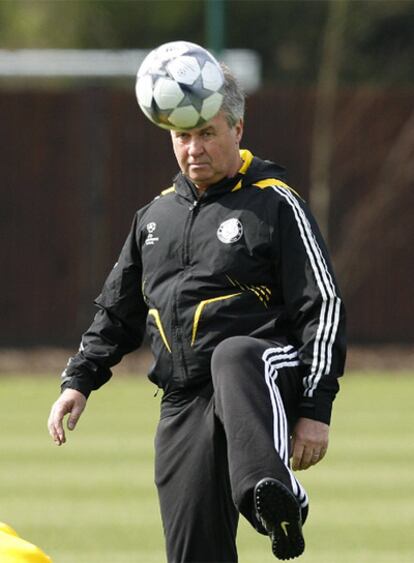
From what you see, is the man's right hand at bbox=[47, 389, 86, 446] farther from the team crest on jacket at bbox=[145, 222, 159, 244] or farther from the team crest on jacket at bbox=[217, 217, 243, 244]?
the team crest on jacket at bbox=[217, 217, 243, 244]

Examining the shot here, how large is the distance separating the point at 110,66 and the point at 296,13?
777 centimetres

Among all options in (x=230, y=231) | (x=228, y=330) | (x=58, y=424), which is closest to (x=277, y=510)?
(x=228, y=330)

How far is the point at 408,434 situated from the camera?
14094mm

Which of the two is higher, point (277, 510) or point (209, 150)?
point (209, 150)

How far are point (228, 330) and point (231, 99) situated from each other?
0.86 m

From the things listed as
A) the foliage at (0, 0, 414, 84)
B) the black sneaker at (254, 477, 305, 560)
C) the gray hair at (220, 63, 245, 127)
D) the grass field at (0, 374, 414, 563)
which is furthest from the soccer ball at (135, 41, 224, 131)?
the foliage at (0, 0, 414, 84)

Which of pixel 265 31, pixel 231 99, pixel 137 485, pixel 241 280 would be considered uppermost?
pixel 231 99

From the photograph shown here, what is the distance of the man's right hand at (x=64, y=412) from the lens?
6.35 metres

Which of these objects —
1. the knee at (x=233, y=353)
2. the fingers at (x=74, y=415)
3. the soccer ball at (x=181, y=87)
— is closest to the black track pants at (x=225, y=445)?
the knee at (x=233, y=353)

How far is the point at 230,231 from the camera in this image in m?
6.02

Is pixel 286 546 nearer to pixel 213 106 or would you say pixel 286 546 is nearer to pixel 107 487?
pixel 213 106

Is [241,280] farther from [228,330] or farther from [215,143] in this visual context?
[215,143]

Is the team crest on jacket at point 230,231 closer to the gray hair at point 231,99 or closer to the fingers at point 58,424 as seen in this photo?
the gray hair at point 231,99

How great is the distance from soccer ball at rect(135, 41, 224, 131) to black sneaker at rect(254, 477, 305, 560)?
1392 mm
